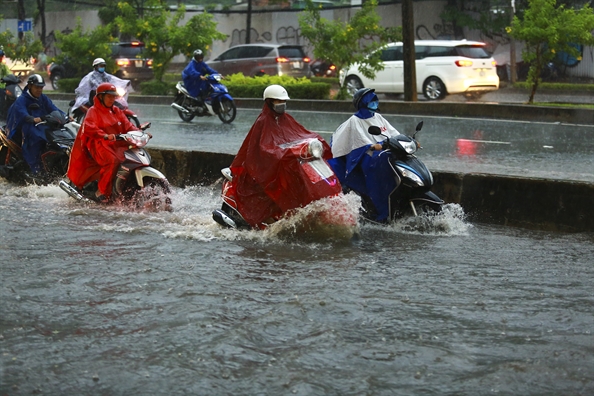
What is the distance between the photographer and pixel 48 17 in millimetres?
48156

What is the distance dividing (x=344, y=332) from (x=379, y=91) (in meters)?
21.0

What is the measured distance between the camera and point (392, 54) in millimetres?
25469

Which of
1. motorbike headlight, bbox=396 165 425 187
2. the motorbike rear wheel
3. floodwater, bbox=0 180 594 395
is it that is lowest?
floodwater, bbox=0 180 594 395

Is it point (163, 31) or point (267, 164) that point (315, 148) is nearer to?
point (267, 164)

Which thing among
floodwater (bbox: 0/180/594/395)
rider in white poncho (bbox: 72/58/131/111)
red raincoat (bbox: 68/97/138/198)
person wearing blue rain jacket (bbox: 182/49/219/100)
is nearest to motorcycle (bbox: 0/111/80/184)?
red raincoat (bbox: 68/97/138/198)

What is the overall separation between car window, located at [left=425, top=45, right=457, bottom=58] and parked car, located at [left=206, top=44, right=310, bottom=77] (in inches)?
273

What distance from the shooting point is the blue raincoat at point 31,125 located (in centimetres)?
1141

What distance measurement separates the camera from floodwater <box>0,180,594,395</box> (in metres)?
4.56

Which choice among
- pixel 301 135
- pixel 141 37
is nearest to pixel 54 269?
pixel 301 135

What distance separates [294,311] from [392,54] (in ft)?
67.2

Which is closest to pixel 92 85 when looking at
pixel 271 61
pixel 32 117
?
pixel 32 117

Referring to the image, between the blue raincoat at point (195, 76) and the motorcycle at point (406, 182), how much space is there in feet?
35.9

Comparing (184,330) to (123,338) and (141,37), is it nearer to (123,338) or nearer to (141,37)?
(123,338)

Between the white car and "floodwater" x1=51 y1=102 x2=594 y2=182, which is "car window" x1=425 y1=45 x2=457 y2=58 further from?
"floodwater" x1=51 y1=102 x2=594 y2=182
